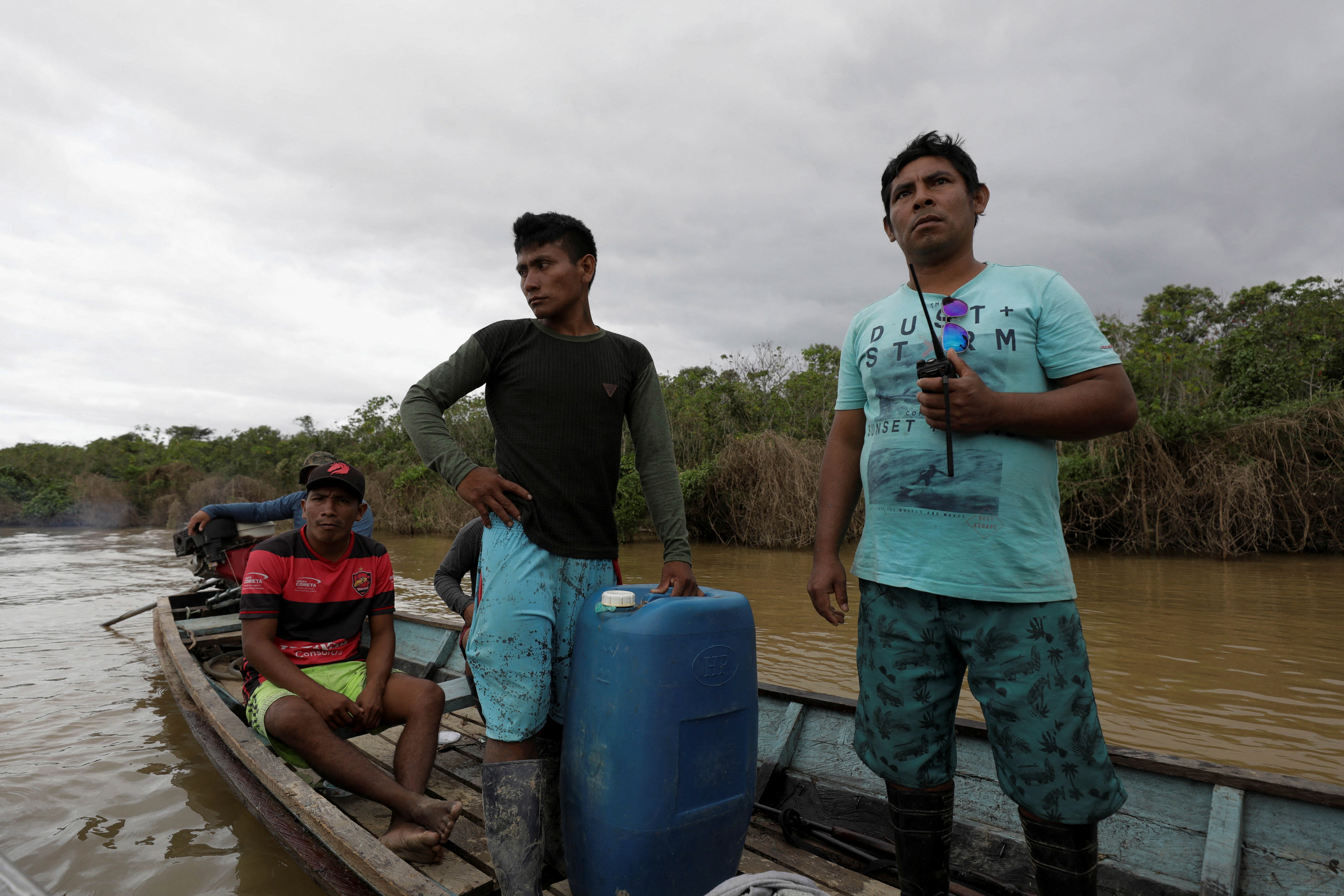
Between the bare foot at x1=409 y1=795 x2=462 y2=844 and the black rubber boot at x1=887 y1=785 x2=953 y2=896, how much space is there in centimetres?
128

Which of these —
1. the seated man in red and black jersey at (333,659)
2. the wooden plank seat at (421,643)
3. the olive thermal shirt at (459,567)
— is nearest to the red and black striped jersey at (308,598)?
the seated man in red and black jersey at (333,659)

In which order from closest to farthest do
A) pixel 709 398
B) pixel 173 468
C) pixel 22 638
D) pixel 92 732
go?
pixel 92 732, pixel 22 638, pixel 709 398, pixel 173 468

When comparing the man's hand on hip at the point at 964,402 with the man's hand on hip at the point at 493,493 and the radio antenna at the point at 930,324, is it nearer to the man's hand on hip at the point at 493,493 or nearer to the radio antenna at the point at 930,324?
the radio antenna at the point at 930,324

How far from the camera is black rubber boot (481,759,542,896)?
1654 mm

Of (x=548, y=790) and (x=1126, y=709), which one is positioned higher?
(x=548, y=790)

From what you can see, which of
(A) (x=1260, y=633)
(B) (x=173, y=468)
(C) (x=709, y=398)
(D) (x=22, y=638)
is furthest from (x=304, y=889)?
(B) (x=173, y=468)

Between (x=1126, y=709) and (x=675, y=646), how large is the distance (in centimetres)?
400

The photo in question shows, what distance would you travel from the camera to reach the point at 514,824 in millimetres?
1659

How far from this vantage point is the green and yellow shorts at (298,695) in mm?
2551

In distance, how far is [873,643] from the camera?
1581 mm

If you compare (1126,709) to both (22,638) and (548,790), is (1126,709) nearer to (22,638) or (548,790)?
(548,790)

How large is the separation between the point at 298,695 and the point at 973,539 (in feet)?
7.71

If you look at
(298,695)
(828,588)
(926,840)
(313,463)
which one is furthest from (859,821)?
(313,463)

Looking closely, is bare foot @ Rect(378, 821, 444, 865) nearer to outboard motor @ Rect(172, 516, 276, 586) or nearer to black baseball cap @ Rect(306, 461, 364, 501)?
black baseball cap @ Rect(306, 461, 364, 501)
